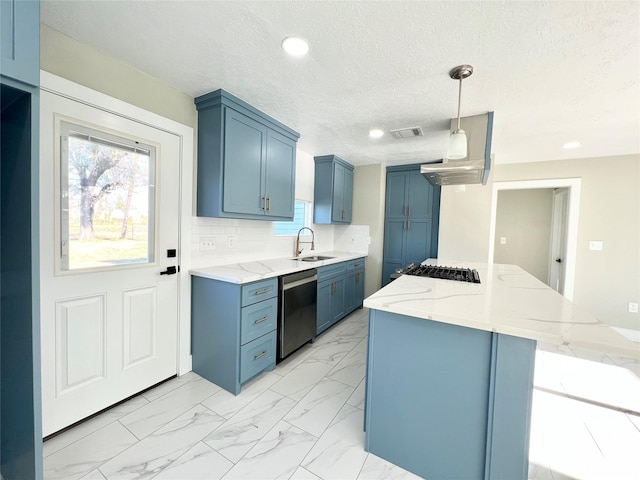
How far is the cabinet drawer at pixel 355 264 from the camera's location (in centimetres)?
371

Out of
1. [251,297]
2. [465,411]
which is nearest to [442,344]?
[465,411]

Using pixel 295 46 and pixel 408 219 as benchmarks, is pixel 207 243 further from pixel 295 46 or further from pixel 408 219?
pixel 408 219

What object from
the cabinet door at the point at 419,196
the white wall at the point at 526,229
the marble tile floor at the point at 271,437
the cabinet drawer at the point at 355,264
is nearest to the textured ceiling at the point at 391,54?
the cabinet door at the point at 419,196

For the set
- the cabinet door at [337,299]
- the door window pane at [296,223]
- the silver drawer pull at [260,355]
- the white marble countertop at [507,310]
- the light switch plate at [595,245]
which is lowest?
the silver drawer pull at [260,355]

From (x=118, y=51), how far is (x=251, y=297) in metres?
1.84

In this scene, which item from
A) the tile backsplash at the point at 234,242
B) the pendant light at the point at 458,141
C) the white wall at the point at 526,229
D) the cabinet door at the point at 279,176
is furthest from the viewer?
the white wall at the point at 526,229

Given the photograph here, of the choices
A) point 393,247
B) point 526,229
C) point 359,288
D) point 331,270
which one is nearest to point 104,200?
point 331,270

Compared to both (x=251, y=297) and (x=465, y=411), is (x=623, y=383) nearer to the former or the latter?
(x=465, y=411)

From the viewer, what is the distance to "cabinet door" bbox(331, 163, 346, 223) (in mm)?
3967

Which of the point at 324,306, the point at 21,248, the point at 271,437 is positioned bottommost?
the point at 271,437

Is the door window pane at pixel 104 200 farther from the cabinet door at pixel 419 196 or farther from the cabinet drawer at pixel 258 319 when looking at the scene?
the cabinet door at pixel 419 196

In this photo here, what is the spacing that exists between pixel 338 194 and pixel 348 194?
1.16 ft

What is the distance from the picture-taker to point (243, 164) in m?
2.38

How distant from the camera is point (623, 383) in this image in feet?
7.67
